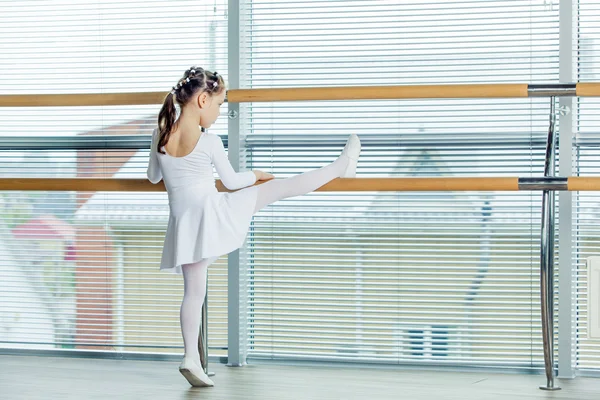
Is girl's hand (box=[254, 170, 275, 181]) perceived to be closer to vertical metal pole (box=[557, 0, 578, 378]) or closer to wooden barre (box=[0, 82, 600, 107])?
wooden barre (box=[0, 82, 600, 107])

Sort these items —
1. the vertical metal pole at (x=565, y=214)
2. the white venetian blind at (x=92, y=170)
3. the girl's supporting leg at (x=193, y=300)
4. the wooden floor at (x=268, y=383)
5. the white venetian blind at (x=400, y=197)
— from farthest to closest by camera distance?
the white venetian blind at (x=92, y=170) → the white venetian blind at (x=400, y=197) → the vertical metal pole at (x=565, y=214) → the girl's supporting leg at (x=193, y=300) → the wooden floor at (x=268, y=383)

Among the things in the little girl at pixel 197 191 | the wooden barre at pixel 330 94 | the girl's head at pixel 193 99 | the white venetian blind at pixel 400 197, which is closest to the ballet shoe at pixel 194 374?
the little girl at pixel 197 191

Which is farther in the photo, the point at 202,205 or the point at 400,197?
the point at 400,197

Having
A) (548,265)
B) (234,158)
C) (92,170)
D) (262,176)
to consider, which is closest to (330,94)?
(262,176)

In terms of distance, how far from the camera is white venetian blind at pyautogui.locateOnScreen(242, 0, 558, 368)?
2.54 meters

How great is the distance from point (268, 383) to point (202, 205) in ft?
1.78

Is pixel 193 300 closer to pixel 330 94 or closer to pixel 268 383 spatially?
pixel 268 383

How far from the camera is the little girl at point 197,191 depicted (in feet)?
7.38

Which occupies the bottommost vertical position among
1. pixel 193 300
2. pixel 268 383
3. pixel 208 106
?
pixel 268 383

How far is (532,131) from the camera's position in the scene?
8.32 feet

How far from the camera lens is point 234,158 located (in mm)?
2625

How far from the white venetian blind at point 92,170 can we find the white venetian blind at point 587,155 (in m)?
1.13

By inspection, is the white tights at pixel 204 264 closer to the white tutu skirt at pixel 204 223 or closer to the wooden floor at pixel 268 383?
the white tutu skirt at pixel 204 223

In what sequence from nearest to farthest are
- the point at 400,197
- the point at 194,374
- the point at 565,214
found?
the point at 194,374, the point at 565,214, the point at 400,197
